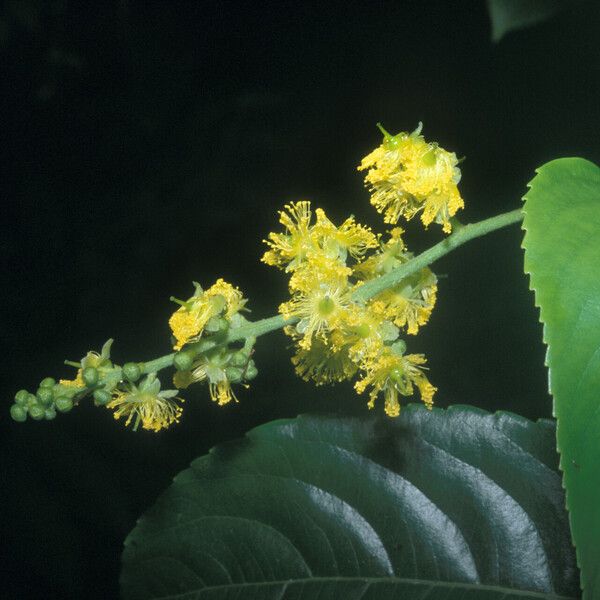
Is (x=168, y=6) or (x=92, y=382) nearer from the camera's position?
(x=92, y=382)

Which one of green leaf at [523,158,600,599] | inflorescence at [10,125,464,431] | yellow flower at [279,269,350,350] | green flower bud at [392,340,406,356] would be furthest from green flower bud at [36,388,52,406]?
green leaf at [523,158,600,599]

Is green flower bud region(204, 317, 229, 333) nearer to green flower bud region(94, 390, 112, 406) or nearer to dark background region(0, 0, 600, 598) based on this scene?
green flower bud region(94, 390, 112, 406)

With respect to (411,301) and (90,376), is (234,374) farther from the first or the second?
(411,301)

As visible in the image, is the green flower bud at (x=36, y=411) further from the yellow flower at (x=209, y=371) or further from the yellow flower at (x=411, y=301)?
Answer: the yellow flower at (x=411, y=301)

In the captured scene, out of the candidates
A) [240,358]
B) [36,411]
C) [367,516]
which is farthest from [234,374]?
[367,516]

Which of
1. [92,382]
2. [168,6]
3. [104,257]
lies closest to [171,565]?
[92,382]

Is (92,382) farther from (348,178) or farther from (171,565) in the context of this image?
(348,178)
